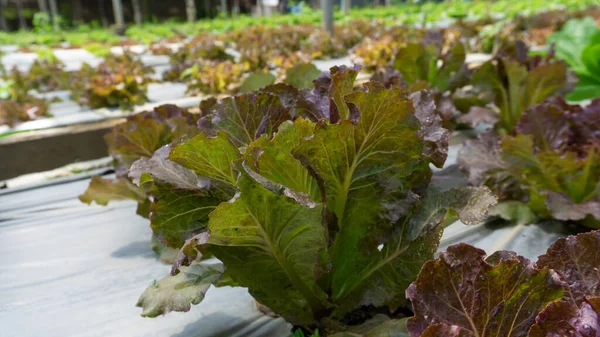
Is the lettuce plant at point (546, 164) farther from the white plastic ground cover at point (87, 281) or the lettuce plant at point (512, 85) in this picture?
the white plastic ground cover at point (87, 281)

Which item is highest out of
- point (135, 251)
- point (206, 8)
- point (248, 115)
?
point (248, 115)

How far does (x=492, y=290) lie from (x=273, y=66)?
4880 mm

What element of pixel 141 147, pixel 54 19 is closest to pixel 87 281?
pixel 141 147

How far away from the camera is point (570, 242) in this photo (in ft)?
2.46

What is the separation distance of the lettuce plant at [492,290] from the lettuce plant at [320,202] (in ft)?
0.73

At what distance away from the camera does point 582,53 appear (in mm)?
2938

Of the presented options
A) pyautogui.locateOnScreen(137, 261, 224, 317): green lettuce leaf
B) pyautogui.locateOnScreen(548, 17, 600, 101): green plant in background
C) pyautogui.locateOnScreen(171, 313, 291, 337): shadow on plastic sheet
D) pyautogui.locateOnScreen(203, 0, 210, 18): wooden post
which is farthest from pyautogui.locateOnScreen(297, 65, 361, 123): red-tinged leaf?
pyautogui.locateOnScreen(203, 0, 210, 18): wooden post

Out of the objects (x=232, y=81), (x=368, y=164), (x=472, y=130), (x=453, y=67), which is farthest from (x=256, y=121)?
(x=232, y=81)

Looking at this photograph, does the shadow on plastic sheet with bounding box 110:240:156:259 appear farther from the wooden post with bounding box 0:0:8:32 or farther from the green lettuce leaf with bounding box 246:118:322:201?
the wooden post with bounding box 0:0:8:32

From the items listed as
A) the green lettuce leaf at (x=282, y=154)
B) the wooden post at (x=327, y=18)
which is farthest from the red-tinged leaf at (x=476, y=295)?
the wooden post at (x=327, y=18)

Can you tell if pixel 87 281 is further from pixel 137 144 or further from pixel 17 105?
pixel 17 105

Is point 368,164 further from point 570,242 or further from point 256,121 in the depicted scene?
point 570,242

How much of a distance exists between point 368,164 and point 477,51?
5252mm

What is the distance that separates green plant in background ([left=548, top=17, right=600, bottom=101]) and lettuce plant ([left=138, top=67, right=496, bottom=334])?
222cm
